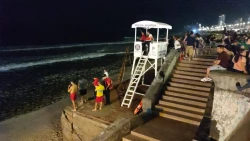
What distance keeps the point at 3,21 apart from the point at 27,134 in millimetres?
135462

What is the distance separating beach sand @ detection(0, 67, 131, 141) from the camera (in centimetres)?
1318

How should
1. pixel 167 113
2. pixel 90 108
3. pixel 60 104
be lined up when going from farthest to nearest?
pixel 60 104 < pixel 90 108 < pixel 167 113

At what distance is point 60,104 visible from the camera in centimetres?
1741

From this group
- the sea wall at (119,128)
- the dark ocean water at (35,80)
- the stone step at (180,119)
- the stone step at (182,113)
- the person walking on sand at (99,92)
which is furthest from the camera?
the dark ocean water at (35,80)

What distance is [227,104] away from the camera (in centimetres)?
741

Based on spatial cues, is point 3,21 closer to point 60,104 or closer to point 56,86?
point 56,86

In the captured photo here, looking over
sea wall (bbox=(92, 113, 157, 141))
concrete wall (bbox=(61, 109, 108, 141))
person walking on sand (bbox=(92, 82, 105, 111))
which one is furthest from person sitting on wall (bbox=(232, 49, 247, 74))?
person walking on sand (bbox=(92, 82, 105, 111))

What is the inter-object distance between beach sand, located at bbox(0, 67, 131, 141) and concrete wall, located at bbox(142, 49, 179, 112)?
5.75 m

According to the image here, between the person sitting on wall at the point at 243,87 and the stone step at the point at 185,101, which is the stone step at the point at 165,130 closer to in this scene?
the stone step at the point at 185,101

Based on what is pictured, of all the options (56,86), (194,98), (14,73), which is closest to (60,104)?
(56,86)

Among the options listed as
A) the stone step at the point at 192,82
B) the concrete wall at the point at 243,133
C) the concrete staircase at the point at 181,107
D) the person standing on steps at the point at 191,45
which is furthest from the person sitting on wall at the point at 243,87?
the person standing on steps at the point at 191,45

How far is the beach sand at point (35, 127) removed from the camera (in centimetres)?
1318

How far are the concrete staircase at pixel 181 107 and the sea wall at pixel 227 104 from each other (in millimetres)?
1306

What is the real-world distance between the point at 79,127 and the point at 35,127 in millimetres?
4267
